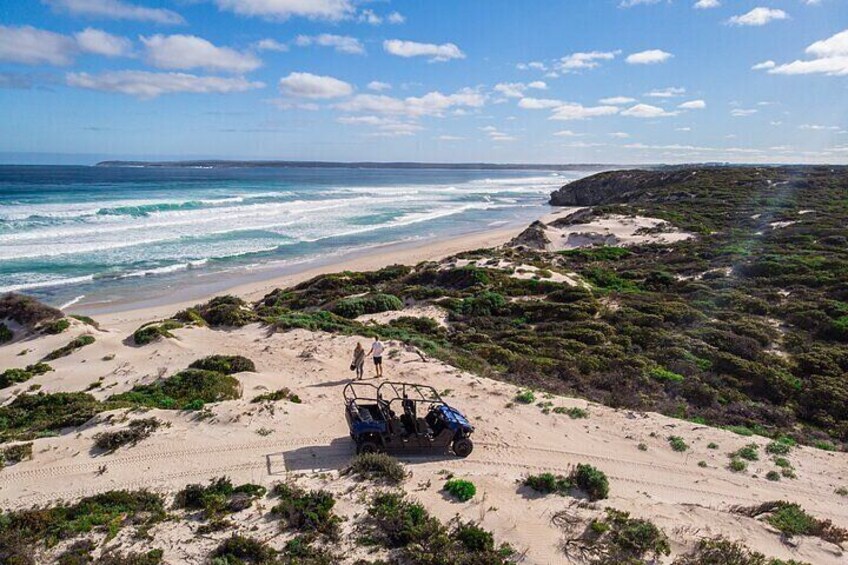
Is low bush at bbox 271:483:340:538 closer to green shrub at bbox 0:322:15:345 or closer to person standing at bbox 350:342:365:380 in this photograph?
person standing at bbox 350:342:365:380

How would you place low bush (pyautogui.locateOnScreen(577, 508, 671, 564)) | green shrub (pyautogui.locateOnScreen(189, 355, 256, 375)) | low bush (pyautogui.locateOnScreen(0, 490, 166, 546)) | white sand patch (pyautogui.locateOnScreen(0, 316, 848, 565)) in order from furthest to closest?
green shrub (pyautogui.locateOnScreen(189, 355, 256, 375)) < white sand patch (pyautogui.locateOnScreen(0, 316, 848, 565)) < low bush (pyautogui.locateOnScreen(0, 490, 166, 546)) < low bush (pyautogui.locateOnScreen(577, 508, 671, 564))

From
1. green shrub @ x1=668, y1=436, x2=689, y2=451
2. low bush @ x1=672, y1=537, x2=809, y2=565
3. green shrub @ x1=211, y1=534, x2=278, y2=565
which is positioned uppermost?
green shrub @ x1=211, y1=534, x2=278, y2=565

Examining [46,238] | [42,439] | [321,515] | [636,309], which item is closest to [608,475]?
[321,515]

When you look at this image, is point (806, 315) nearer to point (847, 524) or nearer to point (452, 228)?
point (847, 524)

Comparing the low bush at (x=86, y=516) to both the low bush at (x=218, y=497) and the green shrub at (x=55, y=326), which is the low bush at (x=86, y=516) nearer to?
the low bush at (x=218, y=497)

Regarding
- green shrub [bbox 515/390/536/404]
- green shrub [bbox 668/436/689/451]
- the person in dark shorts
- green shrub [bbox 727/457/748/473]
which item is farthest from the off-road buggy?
green shrub [bbox 727/457/748/473]

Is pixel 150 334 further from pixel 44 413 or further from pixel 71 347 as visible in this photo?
pixel 44 413
